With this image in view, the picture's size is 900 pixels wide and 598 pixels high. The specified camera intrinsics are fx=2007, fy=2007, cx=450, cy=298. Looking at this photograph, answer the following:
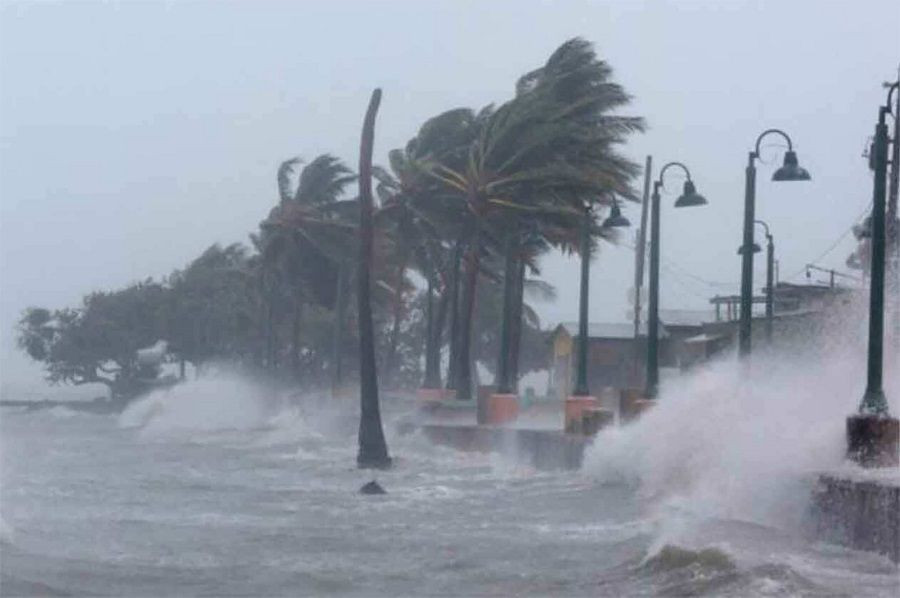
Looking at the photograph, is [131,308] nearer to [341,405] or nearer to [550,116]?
[341,405]

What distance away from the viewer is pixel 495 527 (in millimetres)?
21344

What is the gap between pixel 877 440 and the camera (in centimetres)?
1920

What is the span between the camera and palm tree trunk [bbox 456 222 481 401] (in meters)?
47.9

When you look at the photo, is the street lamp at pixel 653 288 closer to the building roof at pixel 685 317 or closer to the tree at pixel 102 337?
the building roof at pixel 685 317

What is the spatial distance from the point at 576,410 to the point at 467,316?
38.4ft

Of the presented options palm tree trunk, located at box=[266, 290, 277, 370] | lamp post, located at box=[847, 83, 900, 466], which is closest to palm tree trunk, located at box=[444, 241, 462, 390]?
palm tree trunk, located at box=[266, 290, 277, 370]

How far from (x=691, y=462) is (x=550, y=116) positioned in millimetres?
20520

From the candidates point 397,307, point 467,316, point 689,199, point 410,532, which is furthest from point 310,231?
point 410,532

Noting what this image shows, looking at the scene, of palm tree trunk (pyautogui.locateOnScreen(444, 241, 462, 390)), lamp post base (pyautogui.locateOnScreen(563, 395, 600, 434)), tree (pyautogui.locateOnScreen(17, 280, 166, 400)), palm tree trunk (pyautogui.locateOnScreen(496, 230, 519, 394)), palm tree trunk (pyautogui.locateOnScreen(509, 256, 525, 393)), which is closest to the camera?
lamp post base (pyautogui.locateOnScreen(563, 395, 600, 434))

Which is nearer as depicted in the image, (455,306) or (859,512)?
(859,512)

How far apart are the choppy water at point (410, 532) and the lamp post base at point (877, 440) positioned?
29.4 inches

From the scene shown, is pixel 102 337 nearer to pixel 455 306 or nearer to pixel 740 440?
pixel 455 306

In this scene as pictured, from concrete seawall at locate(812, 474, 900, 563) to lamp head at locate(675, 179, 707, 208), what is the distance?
11.5 meters

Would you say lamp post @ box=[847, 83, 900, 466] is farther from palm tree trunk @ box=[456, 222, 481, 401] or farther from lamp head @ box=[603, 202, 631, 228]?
palm tree trunk @ box=[456, 222, 481, 401]
